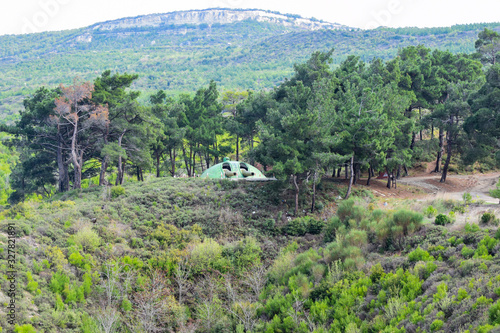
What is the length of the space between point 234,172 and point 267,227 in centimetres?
725

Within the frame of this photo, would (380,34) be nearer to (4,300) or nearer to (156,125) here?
(156,125)

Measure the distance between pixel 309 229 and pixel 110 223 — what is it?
970 centimetres

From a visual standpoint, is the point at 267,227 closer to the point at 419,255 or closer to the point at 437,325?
the point at 419,255

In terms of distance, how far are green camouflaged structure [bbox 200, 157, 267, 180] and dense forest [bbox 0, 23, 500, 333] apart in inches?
78.9

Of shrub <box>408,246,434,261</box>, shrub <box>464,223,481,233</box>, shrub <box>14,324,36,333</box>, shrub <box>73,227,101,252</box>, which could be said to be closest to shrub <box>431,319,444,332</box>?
shrub <box>408,246,434,261</box>

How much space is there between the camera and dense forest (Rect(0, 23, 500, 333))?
11492 mm

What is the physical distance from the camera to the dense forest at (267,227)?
11.5 metres

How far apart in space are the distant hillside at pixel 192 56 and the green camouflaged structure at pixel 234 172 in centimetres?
6256

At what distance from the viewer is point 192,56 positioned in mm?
145625

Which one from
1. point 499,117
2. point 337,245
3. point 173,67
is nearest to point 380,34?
point 173,67

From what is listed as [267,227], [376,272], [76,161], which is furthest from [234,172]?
[376,272]

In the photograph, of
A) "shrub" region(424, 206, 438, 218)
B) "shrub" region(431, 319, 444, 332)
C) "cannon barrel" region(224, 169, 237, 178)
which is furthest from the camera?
"cannon barrel" region(224, 169, 237, 178)

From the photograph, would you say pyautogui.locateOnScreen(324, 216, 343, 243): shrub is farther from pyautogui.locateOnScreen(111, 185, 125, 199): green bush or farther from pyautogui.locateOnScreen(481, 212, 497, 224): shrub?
pyautogui.locateOnScreen(111, 185, 125, 199): green bush

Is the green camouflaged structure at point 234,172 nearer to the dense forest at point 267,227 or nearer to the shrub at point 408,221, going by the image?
the dense forest at point 267,227
